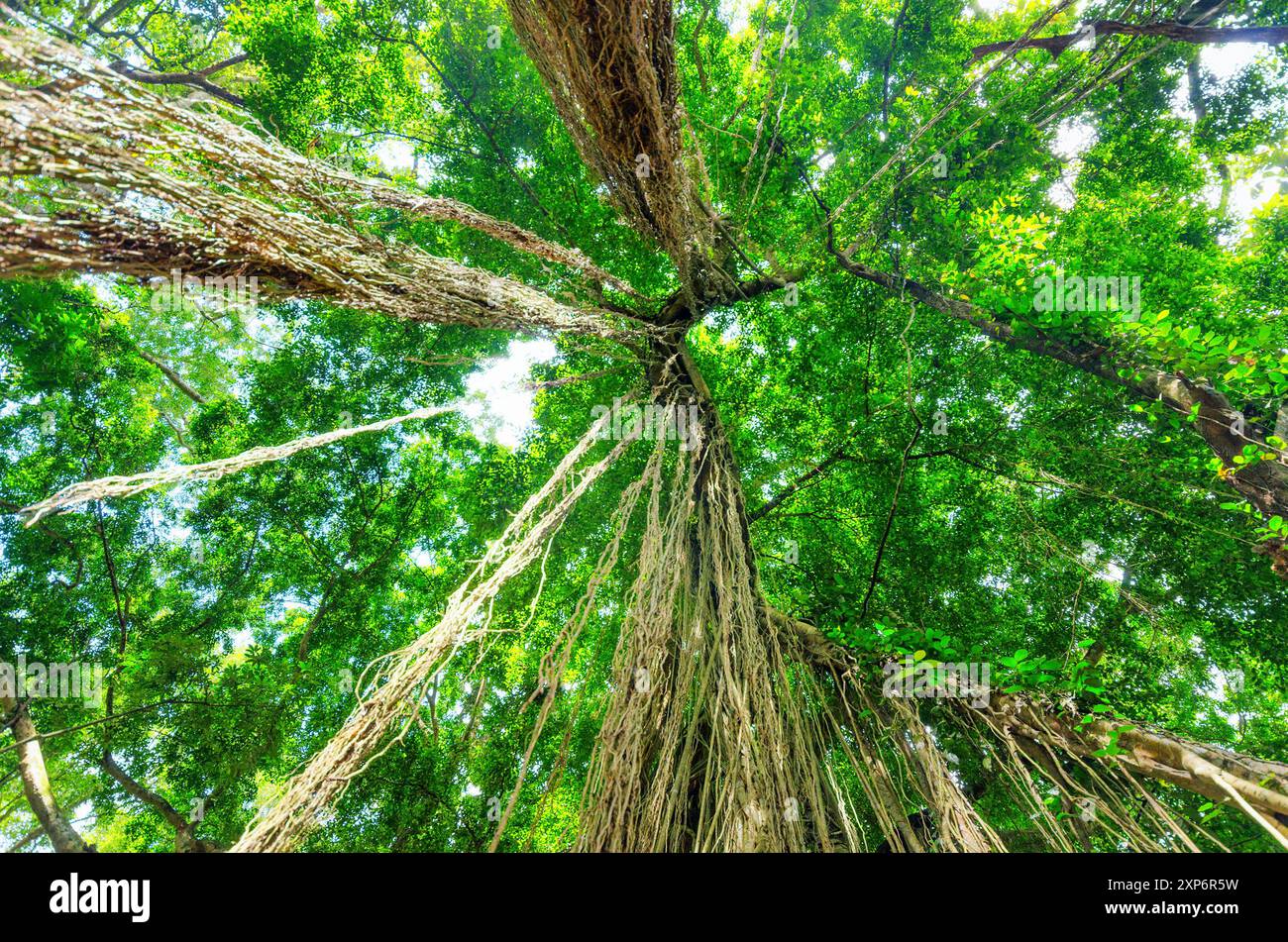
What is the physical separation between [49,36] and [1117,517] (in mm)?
4595

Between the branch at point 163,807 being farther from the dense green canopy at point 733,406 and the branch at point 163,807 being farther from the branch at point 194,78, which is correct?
the branch at point 194,78

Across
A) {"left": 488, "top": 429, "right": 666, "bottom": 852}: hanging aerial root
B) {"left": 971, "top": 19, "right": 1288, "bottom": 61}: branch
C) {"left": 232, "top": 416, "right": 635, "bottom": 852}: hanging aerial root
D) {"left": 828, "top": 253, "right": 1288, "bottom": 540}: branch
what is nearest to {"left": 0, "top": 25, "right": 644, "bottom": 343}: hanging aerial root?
{"left": 232, "top": 416, "right": 635, "bottom": 852}: hanging aerial root

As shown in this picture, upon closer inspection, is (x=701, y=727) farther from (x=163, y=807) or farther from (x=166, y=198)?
(x=163, y=807)

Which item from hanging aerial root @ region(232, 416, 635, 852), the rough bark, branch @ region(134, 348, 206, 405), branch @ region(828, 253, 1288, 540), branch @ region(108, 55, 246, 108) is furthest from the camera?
branch @ region(134, 348, 206, 405)

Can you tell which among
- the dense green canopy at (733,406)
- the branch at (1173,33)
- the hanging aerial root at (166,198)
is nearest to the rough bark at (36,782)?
the dense green canopy at (733,406)

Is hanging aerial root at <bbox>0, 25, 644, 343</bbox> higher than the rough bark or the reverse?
higher

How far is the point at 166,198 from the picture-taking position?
116 centimetres

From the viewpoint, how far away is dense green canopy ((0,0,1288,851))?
221 centimetres

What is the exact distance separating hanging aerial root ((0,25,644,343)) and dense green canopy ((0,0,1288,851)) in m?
0.05

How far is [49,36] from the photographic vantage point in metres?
0.96

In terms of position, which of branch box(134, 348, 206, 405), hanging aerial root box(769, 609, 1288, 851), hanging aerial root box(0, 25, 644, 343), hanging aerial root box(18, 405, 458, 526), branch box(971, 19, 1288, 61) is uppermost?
branch box(971, 19, 1288, 61)

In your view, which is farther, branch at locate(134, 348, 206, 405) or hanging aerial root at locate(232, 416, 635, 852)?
branch at locate(134, 348, 206, 405)

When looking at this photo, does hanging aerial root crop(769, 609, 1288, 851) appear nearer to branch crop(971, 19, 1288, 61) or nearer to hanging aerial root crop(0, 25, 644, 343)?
hanging aerial root crop(0, 25, 644, 343)
